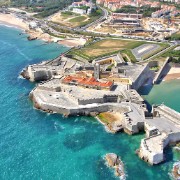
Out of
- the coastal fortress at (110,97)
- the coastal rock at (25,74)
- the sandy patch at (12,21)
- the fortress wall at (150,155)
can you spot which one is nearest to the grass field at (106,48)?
the coastal fortress at (110,97)

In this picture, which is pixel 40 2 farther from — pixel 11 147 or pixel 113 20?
pixel 11 147

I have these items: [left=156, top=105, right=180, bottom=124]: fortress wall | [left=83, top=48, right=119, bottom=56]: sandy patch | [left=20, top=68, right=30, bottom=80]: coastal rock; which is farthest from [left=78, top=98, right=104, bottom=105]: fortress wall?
[left=83, top=48, right=119, bottom=56]: sandy patch

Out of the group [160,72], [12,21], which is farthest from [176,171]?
[12,21]

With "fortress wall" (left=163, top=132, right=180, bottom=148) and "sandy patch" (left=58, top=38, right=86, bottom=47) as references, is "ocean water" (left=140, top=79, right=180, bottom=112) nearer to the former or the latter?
"fortress wall" (left=163, top=132, right=180, bottom=148)

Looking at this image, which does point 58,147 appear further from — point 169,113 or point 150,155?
point 169,113

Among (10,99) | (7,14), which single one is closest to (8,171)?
(10,99)

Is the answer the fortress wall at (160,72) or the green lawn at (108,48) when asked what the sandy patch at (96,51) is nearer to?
the green lawn at (108,48)
